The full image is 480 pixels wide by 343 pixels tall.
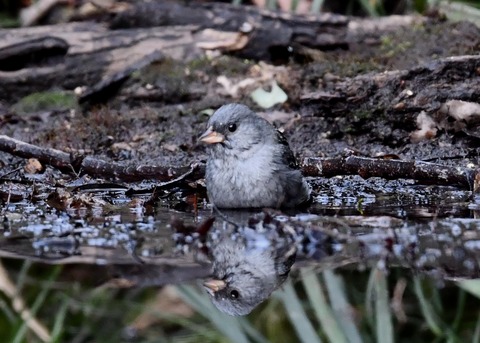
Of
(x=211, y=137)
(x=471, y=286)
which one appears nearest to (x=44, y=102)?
(x=211, y=137)

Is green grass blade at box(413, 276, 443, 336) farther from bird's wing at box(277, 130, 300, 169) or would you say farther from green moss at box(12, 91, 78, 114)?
green moss at box(12, 91, 78, 114)

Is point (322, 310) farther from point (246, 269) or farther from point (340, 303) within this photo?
point (246, 269)

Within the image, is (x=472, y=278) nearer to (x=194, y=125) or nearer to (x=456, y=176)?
(x=456, y=176)

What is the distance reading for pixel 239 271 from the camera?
352 centimetres

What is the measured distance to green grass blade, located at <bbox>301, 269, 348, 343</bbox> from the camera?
3.41m

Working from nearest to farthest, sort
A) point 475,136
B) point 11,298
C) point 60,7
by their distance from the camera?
point 11,298 → point 475,136 → point 60,7

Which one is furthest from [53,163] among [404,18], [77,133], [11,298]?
[404,18]

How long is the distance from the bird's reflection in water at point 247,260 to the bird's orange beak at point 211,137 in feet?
1.77

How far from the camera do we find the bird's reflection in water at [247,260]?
3.33 meters

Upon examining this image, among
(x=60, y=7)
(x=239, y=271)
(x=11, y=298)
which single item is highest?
(x=239, y=271)

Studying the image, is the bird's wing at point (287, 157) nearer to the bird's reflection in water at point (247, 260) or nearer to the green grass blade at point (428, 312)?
the bird's reflection in water at point (247, 260)

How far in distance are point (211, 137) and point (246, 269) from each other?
4.60ft

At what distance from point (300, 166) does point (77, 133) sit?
6.11 feet

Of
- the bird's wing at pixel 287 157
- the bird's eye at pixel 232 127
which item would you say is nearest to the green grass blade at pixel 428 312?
the bird's wing at pixel 287 157
